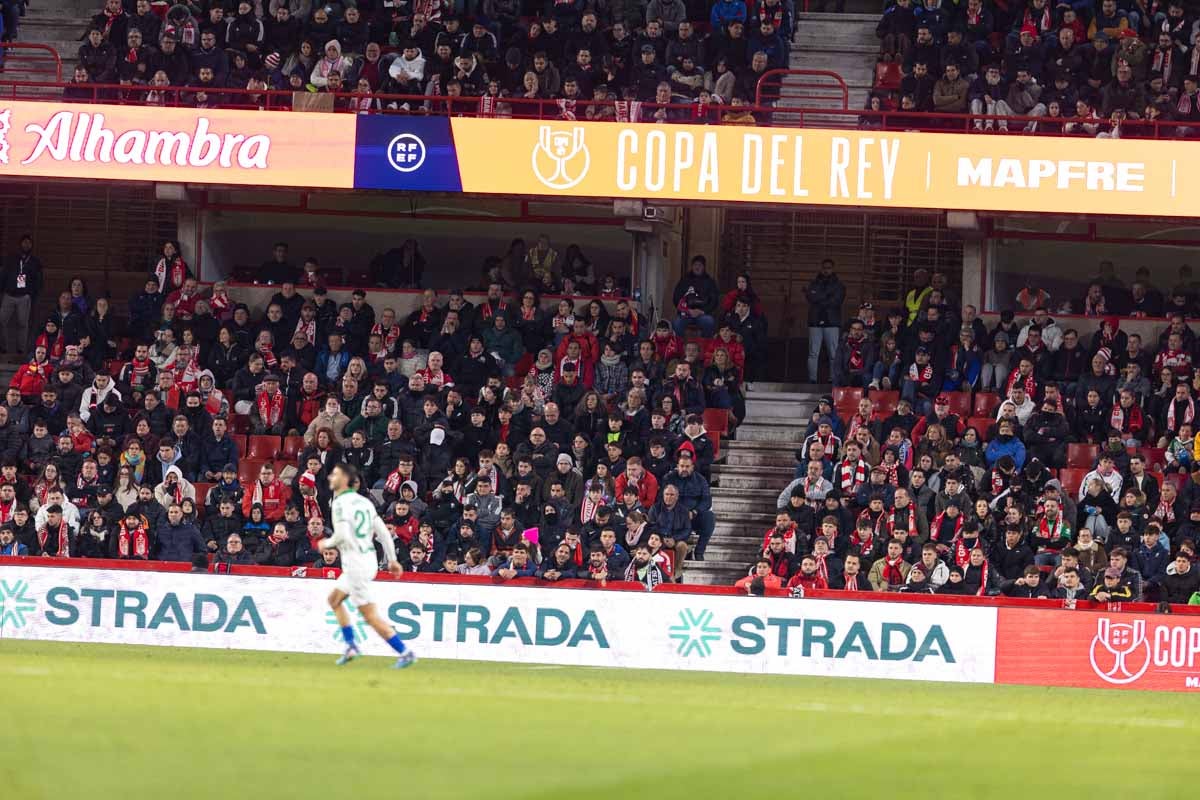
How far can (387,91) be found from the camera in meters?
25.5

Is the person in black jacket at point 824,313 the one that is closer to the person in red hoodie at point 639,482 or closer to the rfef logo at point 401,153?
the person in red hoodie at point 639,482

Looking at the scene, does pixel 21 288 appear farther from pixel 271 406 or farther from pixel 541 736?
pixel 541 736

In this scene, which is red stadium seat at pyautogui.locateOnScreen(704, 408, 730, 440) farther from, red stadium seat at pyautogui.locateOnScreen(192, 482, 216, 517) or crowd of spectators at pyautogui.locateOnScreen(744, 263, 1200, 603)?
red stadium seat at pyautogui.locateOnScreen(192, 482, 216, 517)

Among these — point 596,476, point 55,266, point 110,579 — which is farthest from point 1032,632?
point 55,266

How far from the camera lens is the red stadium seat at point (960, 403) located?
939 inches

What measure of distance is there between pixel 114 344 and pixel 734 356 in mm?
8543

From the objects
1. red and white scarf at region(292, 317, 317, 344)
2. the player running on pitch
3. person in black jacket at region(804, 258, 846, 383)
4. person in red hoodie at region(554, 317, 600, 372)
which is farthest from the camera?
person in black jacket at region(804, 258, 846, 383)

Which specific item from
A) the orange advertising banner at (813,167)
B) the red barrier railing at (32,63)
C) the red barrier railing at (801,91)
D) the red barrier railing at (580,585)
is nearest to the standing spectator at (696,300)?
the orange advertising banner at (813,167)

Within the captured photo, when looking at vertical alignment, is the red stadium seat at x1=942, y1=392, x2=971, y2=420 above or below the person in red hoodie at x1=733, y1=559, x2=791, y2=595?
above

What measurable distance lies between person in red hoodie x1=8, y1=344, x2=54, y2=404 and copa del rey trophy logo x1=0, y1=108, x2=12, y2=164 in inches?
101

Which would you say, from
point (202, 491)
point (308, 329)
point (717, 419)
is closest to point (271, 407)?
point (308, 329)

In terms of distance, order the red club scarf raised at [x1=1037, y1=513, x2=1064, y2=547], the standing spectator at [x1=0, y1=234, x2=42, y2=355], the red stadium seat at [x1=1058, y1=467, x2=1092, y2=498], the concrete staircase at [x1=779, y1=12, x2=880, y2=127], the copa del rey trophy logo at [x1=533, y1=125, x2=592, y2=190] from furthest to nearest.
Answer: the concrete staircase at [x1=779, y1=12, x2=880, y2=127], the standing spectator at [x1=0, y1=234, x2=42, y2=355], the copa del rey trophy logo at [x1=533, y1=125, x2=592, y2=190], the red stadium seat at [x1=1058, y1=467, x2=1092, y2=498], the red club scarf raised at [x1=1037, y1=513, x2=1064, y2=547]

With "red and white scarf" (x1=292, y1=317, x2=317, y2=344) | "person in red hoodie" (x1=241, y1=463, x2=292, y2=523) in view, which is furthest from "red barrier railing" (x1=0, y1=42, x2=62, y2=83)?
"person in red hoodie" (x1=241, y1=463, x2=292, y2=523)

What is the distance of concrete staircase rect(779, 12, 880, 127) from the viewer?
27.9m
